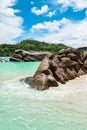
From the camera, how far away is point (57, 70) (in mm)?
19469

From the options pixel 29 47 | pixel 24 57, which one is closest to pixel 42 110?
pixel 24 57

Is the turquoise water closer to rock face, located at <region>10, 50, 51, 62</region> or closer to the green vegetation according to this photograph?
rock face, located at <region>10, 50, 51, 62</region>

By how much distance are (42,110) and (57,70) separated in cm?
878

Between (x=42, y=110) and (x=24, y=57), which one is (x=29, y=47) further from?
(x=42, y=110)

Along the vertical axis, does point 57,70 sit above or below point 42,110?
above

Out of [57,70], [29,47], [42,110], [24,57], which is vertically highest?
[29,47]

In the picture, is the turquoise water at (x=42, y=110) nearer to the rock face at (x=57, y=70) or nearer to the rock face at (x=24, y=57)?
the rock face at (x=57, y=70)

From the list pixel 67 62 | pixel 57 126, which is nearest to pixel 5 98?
pixel 57 126

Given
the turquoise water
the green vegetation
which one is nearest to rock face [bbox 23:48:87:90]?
the turquoise water

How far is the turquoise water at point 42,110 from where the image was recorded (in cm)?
907

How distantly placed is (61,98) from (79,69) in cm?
989

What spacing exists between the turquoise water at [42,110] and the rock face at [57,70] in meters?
1.32

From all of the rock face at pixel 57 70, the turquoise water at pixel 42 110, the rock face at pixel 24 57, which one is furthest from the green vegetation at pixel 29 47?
the turquoise water at pixel 42 110

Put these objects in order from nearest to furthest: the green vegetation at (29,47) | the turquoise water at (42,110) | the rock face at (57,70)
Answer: the turquoise water at (42,110), the rock face at (57,70), the green vegetation at (29,47)
